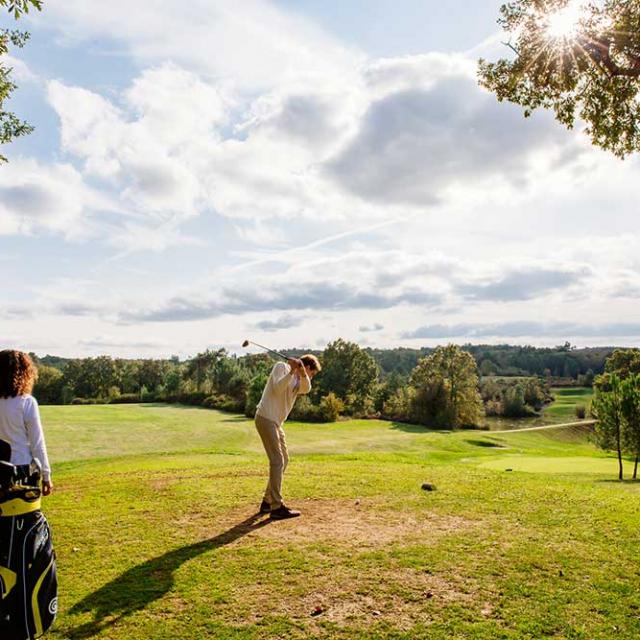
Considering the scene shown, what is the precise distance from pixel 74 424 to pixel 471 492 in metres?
42.7

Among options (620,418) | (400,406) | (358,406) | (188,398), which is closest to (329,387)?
(358,406)

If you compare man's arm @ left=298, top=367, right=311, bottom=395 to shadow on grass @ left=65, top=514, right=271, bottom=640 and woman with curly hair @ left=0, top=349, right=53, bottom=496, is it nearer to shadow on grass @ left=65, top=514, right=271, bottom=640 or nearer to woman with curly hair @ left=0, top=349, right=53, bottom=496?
shadow on grass @ left=65, top=514, right=271, bottom=640

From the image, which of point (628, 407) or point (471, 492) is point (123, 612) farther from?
point (628, 407)

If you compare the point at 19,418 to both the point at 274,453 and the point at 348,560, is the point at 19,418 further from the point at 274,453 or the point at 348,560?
the point at 274,453

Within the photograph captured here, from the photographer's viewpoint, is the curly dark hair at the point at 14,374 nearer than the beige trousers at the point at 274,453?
Yes

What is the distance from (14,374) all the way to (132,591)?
310 centimetres

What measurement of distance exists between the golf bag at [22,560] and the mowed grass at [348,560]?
49 cm

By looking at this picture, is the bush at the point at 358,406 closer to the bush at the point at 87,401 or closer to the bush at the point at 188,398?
the bush at the point at 188,398

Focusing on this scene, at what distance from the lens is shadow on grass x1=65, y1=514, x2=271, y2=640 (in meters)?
6.15

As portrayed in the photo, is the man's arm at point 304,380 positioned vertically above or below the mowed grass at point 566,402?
above

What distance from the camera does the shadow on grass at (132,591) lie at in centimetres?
615

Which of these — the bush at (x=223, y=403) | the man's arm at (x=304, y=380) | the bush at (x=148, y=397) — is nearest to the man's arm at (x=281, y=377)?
the man's arm at (x=304, y=380)

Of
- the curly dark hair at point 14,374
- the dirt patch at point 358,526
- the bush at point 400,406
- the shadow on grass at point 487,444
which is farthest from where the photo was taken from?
the bush at point 400,406

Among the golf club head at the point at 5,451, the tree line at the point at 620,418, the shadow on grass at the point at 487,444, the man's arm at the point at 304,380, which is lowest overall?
the shadow on grass at the point at 487,444
